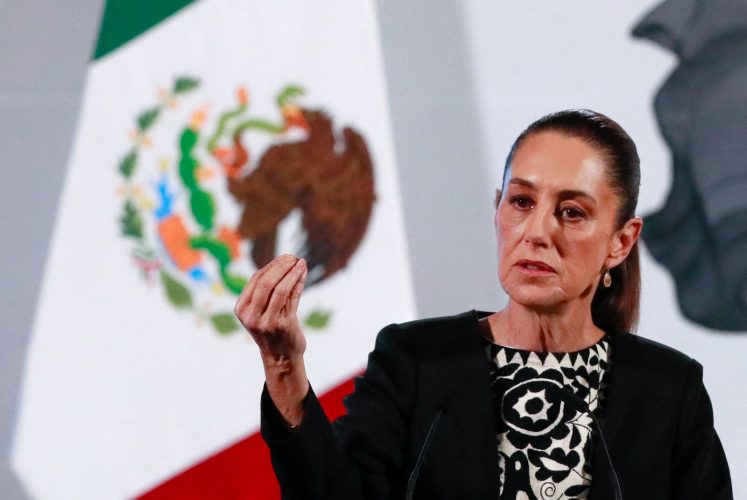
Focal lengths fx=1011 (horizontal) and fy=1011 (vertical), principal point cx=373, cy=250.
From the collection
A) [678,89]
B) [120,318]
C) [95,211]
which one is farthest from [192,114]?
[678,89]

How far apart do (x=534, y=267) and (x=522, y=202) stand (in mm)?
83

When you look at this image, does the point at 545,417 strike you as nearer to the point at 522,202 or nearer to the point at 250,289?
the point at 522,202

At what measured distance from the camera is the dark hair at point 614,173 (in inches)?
49.1

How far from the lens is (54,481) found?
7.46 feet

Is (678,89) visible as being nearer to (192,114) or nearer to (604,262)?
(192,114)

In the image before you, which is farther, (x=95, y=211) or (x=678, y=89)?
(x=678, y=89)

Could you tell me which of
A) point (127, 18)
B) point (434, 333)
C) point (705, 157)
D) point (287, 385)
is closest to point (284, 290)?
point (287, 385)

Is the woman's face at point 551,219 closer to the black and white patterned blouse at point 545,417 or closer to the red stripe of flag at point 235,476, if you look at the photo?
the black and white patterned blouse at point 545,417

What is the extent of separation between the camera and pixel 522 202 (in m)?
1.23

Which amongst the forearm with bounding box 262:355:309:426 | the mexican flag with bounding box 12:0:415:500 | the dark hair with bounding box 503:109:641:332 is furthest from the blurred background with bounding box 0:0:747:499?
the forearm with bounding box 262:355:309:426

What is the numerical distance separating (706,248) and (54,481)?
1649 millimetres

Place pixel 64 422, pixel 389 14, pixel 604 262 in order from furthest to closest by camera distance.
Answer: pixel 389 14, pixel 64 422, pixel 604 262

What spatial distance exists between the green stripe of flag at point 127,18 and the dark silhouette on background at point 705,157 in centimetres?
116

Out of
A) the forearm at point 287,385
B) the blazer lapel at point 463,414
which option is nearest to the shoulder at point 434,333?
the blazer lapel at point 463,414
